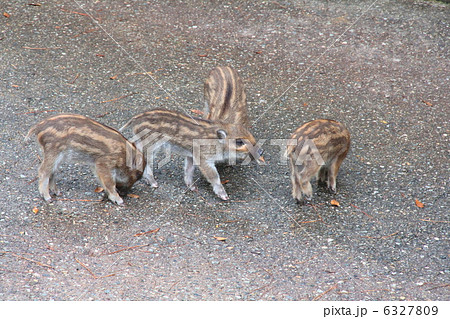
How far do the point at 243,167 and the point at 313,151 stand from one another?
1.30 meters

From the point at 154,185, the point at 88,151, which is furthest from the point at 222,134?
the point at 88,151

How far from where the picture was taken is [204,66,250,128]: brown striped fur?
7.38 meters

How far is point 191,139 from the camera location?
22.0 feet

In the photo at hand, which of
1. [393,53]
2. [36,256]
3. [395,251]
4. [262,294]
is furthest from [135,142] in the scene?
[393,53]

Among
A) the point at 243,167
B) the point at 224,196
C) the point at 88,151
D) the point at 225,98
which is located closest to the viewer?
the point at 88,151

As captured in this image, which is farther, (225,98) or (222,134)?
(225,98)

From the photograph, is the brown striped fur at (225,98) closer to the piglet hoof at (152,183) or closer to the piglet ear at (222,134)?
the piglet ear at (222,134)

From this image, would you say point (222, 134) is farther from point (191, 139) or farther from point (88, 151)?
point (88, 151)

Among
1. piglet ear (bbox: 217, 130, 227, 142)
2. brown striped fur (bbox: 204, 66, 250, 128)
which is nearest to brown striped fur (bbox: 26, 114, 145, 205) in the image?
piglet ear (bbox: 217, 130, 227, 142)

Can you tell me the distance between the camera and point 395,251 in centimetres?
574

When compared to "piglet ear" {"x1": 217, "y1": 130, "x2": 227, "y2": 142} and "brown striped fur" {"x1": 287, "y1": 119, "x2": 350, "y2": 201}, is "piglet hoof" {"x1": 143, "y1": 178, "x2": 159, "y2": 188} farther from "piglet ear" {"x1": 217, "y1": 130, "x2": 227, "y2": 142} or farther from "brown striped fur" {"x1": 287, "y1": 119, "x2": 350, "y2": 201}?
"brown striped fur" {"x1": 287, "y1": 119, "x2": 350, "y2": 201}

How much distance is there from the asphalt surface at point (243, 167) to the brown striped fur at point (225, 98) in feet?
1.80

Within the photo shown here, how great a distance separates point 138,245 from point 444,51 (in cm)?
668

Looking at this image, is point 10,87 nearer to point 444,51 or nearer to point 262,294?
→ point 262,294
